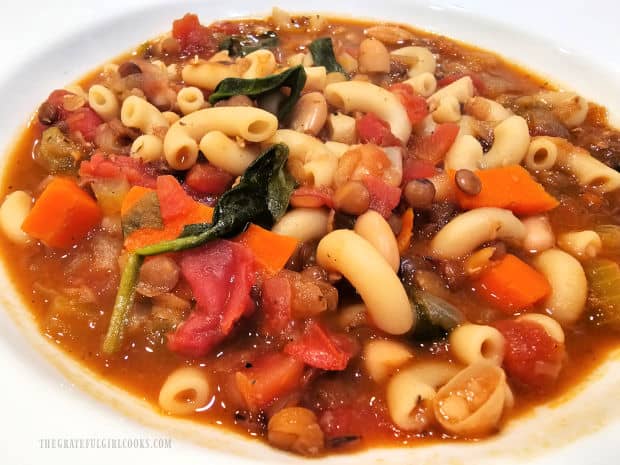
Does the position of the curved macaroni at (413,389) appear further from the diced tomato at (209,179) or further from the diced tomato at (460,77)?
the diced tomato at (460,77)

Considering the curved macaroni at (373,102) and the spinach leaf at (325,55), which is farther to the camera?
the spinach leaf at (325,55)

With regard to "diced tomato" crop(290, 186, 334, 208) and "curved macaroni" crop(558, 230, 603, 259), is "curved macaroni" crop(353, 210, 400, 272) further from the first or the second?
"curved macaroni" crop(558, 230, 603, 259)

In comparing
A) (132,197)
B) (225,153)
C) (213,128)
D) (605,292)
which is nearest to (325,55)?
(213,128)

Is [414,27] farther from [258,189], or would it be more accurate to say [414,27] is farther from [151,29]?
[258,189]

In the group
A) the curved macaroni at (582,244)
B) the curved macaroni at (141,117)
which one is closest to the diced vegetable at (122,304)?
the curved macaroni at (141,117)

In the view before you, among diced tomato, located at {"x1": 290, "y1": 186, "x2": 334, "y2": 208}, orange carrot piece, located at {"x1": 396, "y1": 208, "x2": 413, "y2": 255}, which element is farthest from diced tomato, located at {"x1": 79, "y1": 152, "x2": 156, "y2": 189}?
orange carrot piece, located at {"x1": 396, "y1": 208, "x2": 413, "y2": 255}
